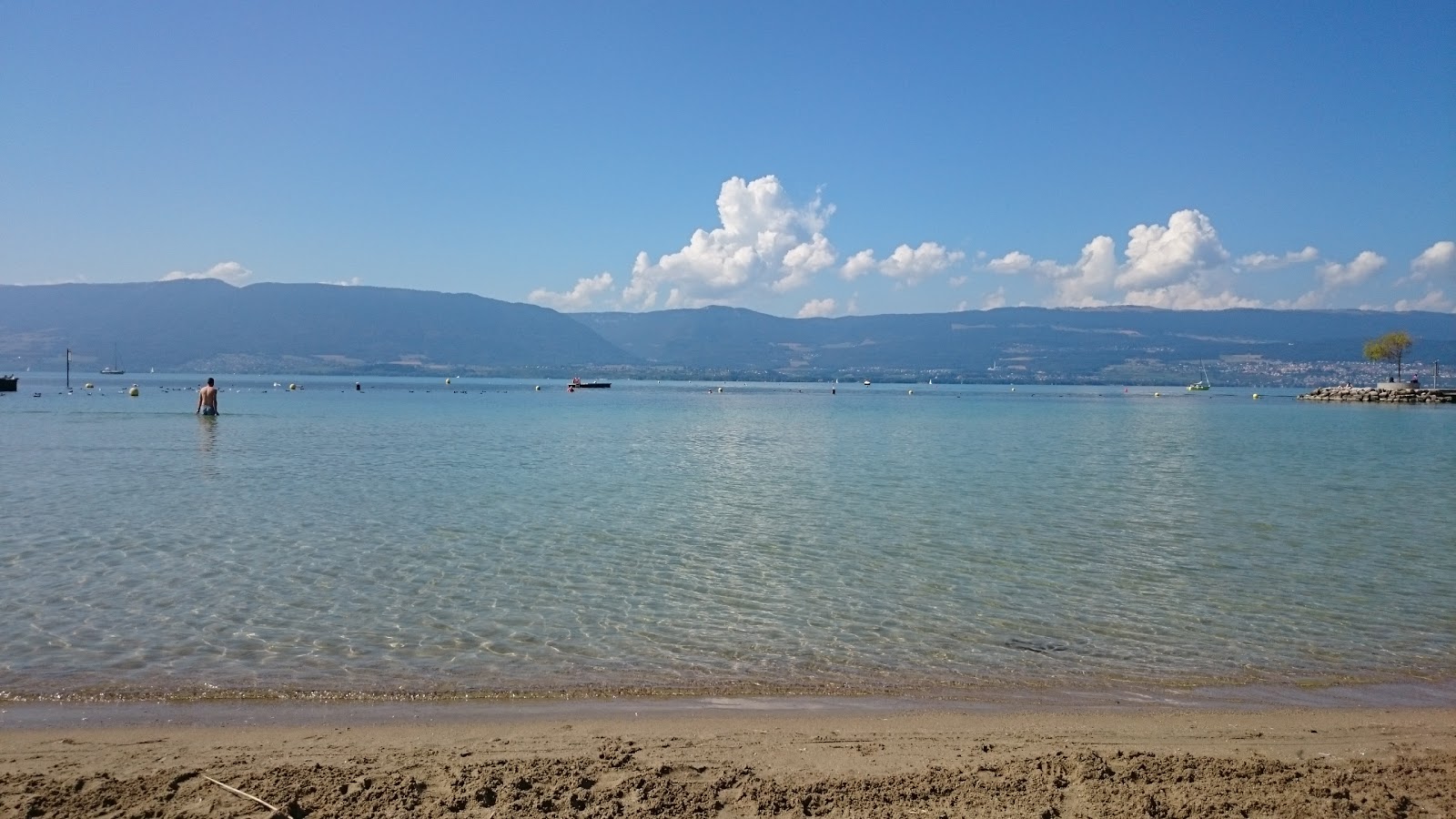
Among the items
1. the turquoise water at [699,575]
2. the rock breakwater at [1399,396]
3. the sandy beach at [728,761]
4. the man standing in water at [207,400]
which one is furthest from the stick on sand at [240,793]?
the rock breakwater at [1399,396]

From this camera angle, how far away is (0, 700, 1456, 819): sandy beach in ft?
20.7

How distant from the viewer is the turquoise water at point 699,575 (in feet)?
32.9

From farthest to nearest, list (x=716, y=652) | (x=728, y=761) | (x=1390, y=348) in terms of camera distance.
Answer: (x=1390, y=348) < (x=716, y=652) < (x=728, y=761)

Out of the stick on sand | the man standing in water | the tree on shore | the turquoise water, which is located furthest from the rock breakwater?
the stick on sand

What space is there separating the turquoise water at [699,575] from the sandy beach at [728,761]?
0.93 meters

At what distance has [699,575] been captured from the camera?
14531 millimetres

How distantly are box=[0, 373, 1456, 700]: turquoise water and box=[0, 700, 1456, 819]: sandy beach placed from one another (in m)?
0.93

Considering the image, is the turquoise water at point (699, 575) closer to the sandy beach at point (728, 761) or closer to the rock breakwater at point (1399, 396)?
the sandy beach at point (728, 761)

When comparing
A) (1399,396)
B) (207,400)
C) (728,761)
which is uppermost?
(1399,396)

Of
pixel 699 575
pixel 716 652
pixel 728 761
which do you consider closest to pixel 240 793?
pixel 728 761

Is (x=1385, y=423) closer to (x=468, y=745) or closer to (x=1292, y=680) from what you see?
(x=1292, y=680)

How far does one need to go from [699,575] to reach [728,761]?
734cm

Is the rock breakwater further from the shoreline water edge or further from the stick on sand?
the stick on sand

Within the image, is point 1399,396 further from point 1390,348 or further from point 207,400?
point 207,400
